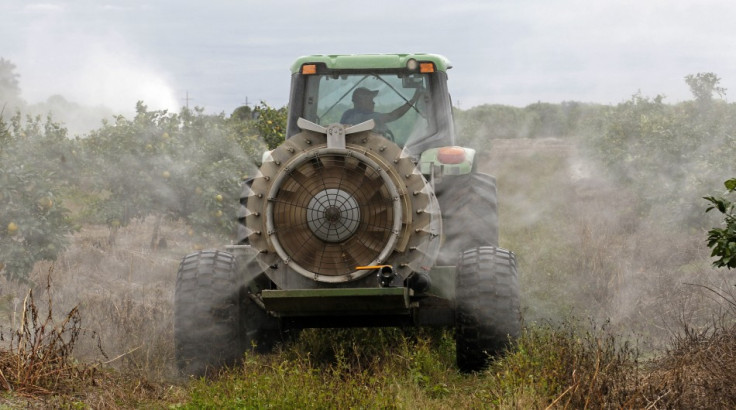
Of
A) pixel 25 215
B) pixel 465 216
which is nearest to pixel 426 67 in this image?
pixel 465 216

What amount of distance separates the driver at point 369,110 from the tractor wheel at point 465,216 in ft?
2.68

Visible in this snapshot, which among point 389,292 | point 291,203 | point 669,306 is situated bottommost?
point 669,306

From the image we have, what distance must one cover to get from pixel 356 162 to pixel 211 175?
7168 mm

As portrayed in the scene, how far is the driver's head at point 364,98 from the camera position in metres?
8.12

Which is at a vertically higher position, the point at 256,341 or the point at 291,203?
the point at 291,203

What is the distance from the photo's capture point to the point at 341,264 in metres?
6.35

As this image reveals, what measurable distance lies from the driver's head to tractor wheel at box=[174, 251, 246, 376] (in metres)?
A: 2.07

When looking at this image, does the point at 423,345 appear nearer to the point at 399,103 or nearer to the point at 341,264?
the point at 341,264

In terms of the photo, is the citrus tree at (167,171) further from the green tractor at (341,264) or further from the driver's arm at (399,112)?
the green tractor at (341,264)

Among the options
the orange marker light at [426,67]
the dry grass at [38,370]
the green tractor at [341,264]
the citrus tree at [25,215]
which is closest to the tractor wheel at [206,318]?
the green tractor at [341,264]

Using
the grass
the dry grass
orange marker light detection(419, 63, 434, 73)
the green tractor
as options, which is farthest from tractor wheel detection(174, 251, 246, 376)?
orange marker light detection(419, 63, 434, 73)

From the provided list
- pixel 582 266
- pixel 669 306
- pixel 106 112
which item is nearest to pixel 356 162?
pixel 669 306

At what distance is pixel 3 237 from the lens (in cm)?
1048

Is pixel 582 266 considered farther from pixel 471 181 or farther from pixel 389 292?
pixel 389 292
